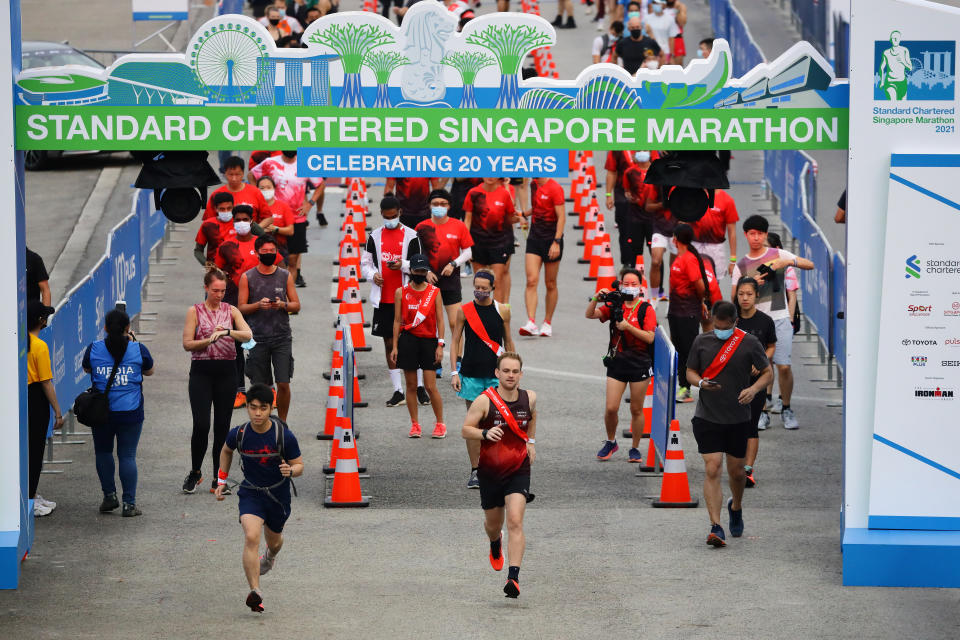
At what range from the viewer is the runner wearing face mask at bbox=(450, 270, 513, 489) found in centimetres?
1420

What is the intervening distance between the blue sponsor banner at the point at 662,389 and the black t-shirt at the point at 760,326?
0.73m

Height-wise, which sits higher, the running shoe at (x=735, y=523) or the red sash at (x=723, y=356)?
the red sash at (x=723, y=356)

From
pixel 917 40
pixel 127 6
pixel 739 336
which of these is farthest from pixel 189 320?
pixel 127 6

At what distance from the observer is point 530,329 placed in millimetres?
19188

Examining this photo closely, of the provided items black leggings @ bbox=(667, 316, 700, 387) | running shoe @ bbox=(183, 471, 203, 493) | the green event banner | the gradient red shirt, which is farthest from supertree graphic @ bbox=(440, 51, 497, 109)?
the gradient red shirt

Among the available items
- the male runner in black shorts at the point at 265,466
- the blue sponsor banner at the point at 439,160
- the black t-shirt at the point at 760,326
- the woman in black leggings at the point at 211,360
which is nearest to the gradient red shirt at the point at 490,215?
the black t-shirt at the point at 760,326

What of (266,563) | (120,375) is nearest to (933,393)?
(266,563)

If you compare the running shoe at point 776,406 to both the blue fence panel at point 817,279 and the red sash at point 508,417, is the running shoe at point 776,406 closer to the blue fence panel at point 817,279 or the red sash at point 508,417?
the blue fence panel at point 817,279

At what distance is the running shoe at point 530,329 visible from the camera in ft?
62.9

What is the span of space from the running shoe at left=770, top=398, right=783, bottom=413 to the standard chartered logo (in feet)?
17.2

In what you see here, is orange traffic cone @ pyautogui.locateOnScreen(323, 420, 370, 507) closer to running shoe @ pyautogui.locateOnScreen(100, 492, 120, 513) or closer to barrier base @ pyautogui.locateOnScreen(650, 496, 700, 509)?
running shoe @ pyautogui.locateOnScreen(100, 492, 120, 513)

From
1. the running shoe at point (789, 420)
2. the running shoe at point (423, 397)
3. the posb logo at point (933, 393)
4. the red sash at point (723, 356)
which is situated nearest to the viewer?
the posb logo at point (933, 393)

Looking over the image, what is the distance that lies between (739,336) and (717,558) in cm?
179

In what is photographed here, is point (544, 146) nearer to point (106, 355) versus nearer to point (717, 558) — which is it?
point (717, 558)
